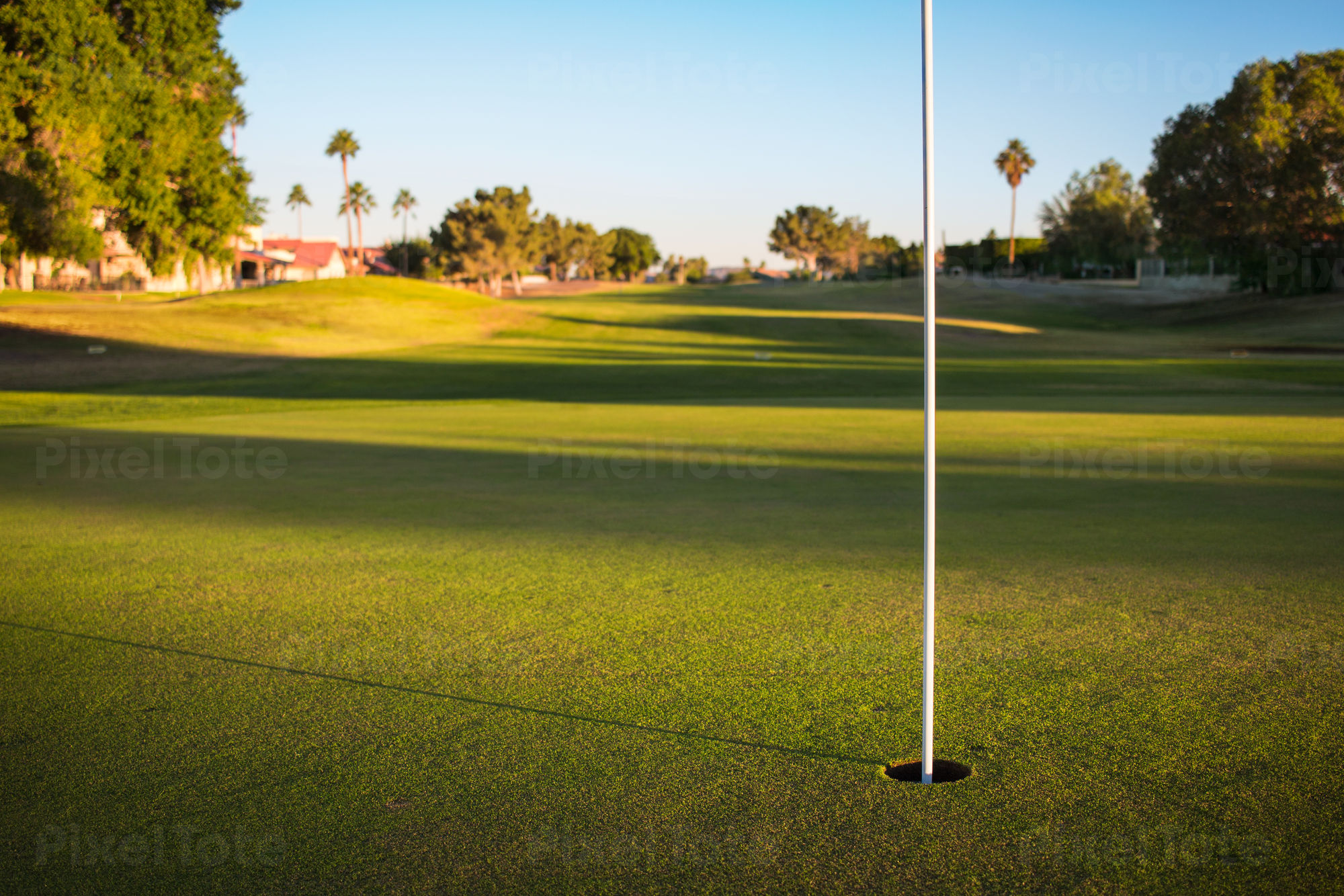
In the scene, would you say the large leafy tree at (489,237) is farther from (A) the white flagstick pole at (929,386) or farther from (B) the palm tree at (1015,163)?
(A) the white flagstick pole at (929,386)

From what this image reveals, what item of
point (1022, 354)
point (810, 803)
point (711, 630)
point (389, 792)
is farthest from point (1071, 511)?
point (1022, 354)

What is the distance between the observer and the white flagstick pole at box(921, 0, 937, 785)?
122 inches

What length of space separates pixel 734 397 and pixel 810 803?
2004 cm

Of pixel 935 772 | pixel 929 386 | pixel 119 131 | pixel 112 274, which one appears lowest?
pixel 935 772

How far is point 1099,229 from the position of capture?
3760 inches

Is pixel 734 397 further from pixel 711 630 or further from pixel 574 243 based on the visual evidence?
pixel 574 243

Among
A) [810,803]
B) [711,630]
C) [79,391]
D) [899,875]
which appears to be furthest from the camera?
[79,391]

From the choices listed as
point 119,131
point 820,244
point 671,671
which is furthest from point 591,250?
point 671,671

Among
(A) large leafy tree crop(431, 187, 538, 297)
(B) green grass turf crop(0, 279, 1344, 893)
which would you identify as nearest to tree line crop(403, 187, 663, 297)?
(A) large leafy tree crop(431, 187, 538, 297)

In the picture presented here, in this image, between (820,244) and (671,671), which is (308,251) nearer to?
(820,244)

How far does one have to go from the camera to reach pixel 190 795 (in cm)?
320

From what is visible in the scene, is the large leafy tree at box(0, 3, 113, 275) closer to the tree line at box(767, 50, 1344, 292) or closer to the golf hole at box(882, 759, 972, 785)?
the golf hole at box(882, 759, 972, 785)

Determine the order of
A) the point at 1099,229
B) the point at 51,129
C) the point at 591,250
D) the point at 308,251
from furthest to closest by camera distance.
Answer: the point at 591,250
the point at 308,251
the point at 1099,229
the point at 51,129

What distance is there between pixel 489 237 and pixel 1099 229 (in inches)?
2433
